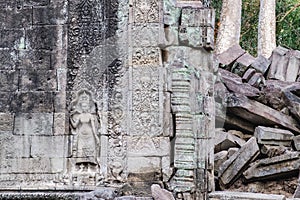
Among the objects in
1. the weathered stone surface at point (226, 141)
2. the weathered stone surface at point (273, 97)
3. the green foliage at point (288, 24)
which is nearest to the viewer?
the weathered stone surface at point (226, 141)

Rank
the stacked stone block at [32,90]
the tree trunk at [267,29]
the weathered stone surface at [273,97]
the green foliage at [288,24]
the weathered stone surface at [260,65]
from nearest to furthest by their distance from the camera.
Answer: the stacked stone block at [32,90] < the weathered stone surface at [273,97] < the weathered stone surface at [260,65] < the tree trunk at [267,29] < the green foliage at [288,24]

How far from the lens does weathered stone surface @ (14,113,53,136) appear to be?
308 inches

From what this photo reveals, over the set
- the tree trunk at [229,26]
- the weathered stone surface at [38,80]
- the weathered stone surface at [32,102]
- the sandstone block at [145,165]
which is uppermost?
the tree trunk at [229,26]

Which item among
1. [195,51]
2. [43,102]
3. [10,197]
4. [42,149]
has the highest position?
[195,51]

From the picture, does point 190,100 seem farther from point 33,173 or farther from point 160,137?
point 33,173

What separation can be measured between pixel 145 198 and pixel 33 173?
4.85ft

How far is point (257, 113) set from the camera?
957 cm

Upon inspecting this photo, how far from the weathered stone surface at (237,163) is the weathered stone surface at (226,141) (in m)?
0.60

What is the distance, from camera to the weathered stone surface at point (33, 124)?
25.6 ft

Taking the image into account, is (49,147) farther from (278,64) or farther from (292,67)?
(292,67)

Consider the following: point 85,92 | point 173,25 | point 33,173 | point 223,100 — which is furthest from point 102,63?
point 223,100

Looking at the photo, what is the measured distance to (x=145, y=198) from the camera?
23.8ft

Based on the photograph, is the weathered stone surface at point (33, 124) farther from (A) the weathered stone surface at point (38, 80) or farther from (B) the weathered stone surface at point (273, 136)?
(B) the weathered stone surface at point (273, 136)

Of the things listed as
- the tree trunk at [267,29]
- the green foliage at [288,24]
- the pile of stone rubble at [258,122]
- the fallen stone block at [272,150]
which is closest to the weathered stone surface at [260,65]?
the pile of stone rubble at [258,122]
